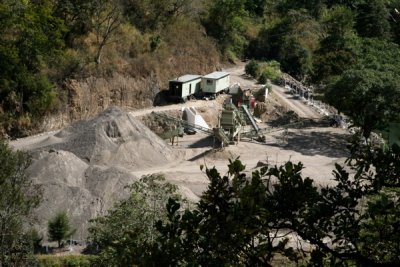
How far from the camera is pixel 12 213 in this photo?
18.5 metres

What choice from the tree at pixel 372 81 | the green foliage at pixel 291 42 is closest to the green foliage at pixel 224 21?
the green foliage at pixel 291 42

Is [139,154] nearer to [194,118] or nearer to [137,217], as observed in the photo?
[194,118]

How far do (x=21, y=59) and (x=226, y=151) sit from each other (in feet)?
49.5

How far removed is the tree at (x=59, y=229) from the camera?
24.5 m

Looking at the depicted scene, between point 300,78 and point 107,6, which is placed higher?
point 107,6

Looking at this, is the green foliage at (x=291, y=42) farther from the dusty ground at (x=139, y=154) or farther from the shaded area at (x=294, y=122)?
the shaded area at (x=294, y=122)

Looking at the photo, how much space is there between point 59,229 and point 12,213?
6.22 m

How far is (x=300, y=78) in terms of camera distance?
61438 mm

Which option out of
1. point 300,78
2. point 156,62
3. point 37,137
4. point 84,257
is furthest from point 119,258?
point 300,78

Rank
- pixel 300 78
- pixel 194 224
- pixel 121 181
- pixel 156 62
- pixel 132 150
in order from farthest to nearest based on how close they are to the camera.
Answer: pixel 300 78 < pixel 156 62 < pixel 132 150 < pixel 121 181 < pixel 194 224

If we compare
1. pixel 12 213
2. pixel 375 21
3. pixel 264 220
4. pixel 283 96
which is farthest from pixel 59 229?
pixel 375 21

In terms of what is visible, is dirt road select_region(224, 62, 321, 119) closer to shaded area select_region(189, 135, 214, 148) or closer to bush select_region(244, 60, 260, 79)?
bush select_region(244, 60, 260, 79)

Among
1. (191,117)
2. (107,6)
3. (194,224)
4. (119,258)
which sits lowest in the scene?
(191,117)

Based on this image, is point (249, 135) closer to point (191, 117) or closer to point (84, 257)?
point (191, 117)
